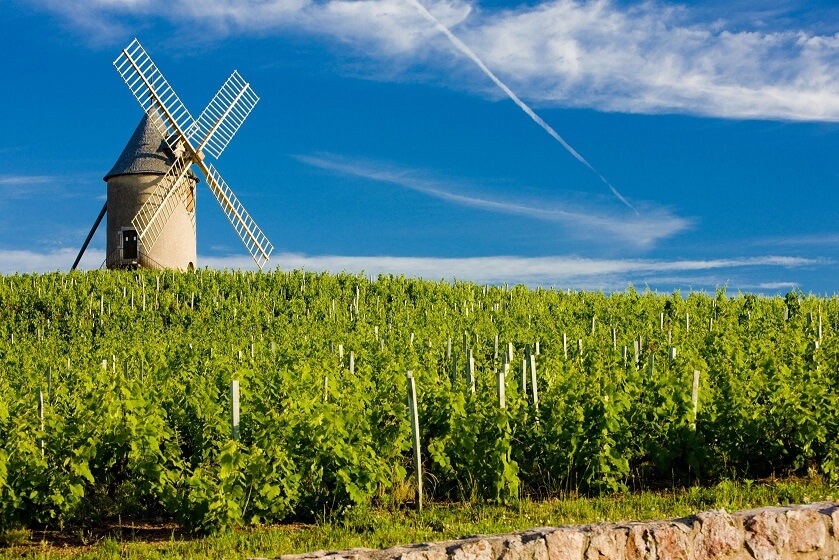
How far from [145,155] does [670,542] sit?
31.0 meters

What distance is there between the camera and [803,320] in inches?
887

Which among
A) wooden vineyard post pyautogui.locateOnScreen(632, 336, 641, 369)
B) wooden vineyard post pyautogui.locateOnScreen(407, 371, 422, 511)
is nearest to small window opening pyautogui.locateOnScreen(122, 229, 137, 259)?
wooden vineyard post pyautogui.locateOnScreen(632, 336, 641, 369)

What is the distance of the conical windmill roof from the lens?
33781 millimetres

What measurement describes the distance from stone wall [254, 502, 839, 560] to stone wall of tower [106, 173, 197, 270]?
2866 centimetres

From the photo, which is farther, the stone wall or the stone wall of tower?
the stone wall of tower

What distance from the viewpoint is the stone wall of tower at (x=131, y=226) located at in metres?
33.3

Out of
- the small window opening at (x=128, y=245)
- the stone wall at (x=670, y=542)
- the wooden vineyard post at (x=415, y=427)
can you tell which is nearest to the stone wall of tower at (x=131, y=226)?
the small window opening at (x=128, y=245)

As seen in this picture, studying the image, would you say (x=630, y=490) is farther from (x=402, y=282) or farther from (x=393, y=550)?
(x=402, y=282)

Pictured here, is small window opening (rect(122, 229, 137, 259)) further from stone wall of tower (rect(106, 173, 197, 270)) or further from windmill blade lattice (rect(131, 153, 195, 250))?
windmill blade lattice (rect(131, 153, 195, 250))

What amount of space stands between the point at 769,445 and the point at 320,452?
5970 mm

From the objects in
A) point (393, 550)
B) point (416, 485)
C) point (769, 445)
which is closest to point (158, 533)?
point (416, 485)

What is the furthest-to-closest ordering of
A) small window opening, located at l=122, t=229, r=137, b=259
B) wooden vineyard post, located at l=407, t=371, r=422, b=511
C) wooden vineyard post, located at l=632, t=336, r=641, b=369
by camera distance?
1. small window opening, located at l=122, t=229, r=137, b=259
2. wooden vineyard post, located at l=632, t=336, r=641, b=369
3. wooden vineyard post, located at l=407, t=371, r=422, b=511

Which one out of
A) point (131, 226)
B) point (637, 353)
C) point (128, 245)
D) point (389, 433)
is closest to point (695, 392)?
point (389, 433)

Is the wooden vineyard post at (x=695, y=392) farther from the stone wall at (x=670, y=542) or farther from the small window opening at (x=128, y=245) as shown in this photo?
the small window opening at (x=128, y=245)
